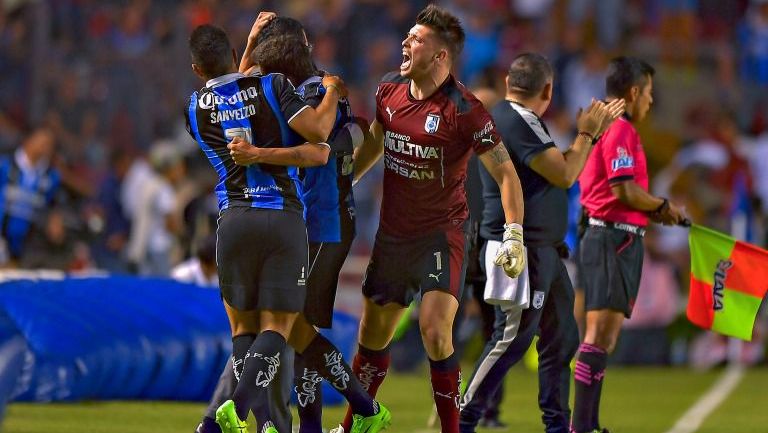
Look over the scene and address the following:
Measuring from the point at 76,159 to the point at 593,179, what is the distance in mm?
10520

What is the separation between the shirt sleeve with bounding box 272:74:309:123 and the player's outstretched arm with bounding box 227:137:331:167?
161 millimetres

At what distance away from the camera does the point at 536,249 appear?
8.99m

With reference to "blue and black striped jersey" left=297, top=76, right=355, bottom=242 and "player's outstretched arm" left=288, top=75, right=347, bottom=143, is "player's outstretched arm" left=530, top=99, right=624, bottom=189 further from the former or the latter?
"player's outstretched arm" left=288, top=75, right=347, bottom=143

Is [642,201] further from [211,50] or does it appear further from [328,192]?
[211,50]

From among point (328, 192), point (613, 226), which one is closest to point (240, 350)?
point (328, 192)

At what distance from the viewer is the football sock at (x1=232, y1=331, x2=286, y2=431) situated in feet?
25.0

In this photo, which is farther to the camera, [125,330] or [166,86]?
[166,86]

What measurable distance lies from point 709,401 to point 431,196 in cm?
633

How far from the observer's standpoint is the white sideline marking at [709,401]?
11.3 metres

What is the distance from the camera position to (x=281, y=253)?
7.73 m

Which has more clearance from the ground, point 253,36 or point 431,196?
point 253,36

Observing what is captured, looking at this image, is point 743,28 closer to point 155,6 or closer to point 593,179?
point 155,6

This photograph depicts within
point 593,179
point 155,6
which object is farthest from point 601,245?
point 155,6

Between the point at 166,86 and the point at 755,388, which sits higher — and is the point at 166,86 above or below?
above
